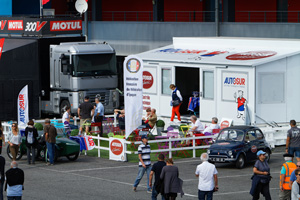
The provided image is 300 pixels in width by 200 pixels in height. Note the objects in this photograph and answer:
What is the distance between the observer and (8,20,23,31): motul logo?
3583 cm

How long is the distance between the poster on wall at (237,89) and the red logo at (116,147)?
18.4 feet

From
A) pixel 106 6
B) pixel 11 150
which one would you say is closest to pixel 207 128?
pixel 11 150

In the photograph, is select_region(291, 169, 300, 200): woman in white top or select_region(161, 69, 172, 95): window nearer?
select_region(291, 169, 300, 200): woman in white top

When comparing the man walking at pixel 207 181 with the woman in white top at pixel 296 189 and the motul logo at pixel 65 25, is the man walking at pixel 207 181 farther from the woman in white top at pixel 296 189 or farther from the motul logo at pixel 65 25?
the motul logo at pixel 65 25

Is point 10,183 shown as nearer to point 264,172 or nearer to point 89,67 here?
point 264,172

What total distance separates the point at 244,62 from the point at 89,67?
934cm

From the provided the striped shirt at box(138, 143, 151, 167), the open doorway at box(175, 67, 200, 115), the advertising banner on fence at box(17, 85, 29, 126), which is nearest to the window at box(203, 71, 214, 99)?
the open doorway at box(175, 67, 200, 115)

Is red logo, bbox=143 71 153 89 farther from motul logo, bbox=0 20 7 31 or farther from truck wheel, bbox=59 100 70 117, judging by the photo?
motul logo, bbox=0 20 7 31

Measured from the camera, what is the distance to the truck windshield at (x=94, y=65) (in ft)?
112

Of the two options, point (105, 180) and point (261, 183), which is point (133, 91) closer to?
point (105, 180)

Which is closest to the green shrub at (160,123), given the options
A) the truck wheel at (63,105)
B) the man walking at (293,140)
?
the truck wheel at (63,105)

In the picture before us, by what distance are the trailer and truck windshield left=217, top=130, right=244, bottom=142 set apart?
3612 mm

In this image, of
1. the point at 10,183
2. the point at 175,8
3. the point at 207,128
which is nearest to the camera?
the point at 10,183

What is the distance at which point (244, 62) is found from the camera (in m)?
27.9
